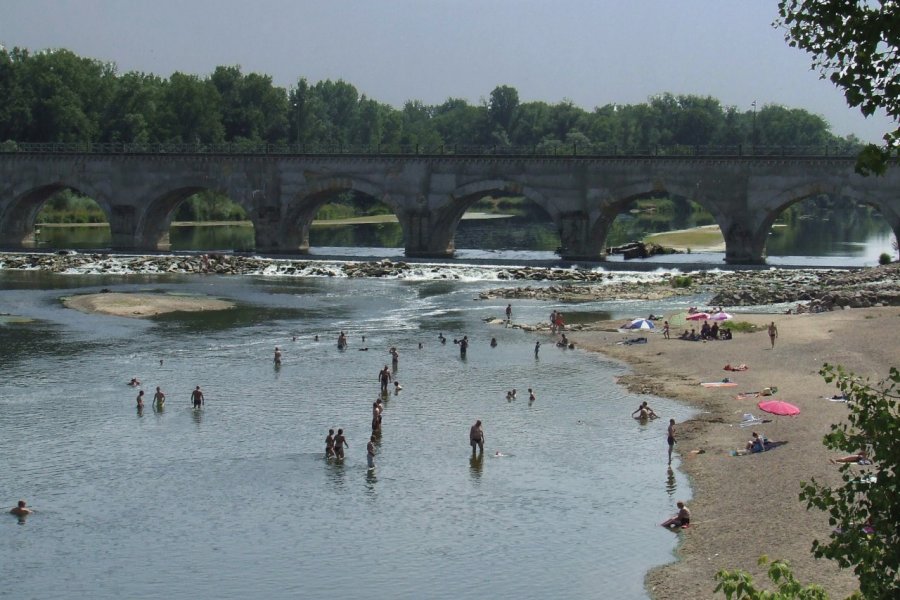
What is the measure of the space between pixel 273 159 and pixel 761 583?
8028cm

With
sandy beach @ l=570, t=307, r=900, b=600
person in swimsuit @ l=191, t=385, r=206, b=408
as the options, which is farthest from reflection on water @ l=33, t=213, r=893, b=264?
person in swimsuit @ l=191, t=385, r=206, b=408

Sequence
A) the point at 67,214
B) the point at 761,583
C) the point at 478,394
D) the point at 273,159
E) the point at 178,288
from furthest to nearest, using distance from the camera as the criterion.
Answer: the point at 67,214, the point at 273,159, the point at 178,288, the point at 478,394, the point at 761,583

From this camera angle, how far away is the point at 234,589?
27.6 meters

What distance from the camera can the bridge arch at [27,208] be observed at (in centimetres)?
10625

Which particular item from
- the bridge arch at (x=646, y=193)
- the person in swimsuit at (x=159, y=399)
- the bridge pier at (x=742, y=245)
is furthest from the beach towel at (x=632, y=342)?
the bridge pier at (x=742, y=245)

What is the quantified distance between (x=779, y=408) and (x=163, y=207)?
76992mm

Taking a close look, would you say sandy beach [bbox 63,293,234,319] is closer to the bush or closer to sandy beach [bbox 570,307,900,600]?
sandy beach [bbox 570,307,900,600]

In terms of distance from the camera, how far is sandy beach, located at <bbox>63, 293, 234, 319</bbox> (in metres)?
70.1

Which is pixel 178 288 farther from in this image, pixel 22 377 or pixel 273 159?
pixel 22 377

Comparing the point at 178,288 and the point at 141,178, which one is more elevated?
the point at 141,178

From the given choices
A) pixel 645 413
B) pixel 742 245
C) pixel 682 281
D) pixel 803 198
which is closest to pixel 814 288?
pixel 682 281

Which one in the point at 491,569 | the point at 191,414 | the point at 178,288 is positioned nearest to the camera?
the point at 491,569

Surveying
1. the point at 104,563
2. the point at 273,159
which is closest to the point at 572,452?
the point at 104,563

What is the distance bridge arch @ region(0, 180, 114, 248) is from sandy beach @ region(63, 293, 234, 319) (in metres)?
31.9
